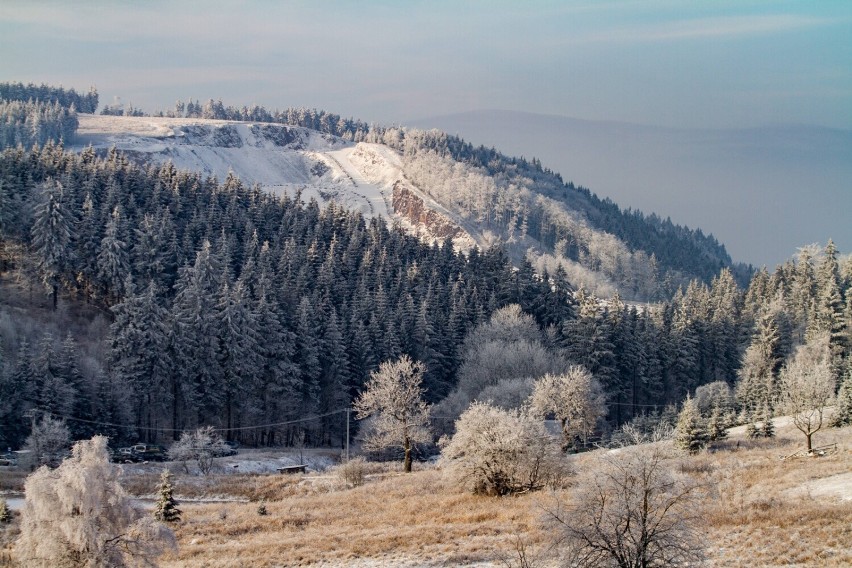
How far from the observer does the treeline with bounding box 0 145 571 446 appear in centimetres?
7275

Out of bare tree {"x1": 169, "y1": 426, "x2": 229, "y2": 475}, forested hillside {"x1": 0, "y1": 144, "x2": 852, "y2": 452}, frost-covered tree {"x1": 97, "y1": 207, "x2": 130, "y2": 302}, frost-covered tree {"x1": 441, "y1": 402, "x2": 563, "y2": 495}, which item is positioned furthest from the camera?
frost-covered tree {"x1": 97, "y1": 207, "x2": 130, "y2": 302}

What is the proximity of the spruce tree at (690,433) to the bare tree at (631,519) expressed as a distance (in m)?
32.1

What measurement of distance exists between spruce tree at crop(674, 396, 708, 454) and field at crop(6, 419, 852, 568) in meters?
1.59

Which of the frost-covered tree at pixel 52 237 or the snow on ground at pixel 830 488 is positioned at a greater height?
the frost-covered tree at pixel 52 237

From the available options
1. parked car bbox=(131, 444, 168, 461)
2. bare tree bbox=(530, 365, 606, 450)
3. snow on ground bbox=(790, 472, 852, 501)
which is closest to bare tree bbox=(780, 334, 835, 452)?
snow on ground bbox=(790, 472, 852, 501)

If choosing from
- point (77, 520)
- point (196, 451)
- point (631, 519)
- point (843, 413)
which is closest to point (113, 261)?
point (196, 451)

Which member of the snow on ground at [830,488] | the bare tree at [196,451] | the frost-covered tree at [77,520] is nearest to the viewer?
the frost-covered tree at [77,520]

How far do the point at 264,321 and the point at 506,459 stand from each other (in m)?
47.9

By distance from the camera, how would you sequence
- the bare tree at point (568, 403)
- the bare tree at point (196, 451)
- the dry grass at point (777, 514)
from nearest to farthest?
the dry grass at point (777, 514) → the bare tree at point (196, 451) → the bare tree at point (568, 403)

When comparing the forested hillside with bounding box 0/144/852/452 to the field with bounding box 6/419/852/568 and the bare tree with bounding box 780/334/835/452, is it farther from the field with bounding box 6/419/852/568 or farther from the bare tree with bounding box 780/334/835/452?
the bare tree with bounding box 780/334/835/452

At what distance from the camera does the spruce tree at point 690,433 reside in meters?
49.3

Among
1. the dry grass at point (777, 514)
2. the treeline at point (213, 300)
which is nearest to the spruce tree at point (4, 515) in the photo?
the dry grass at point (777, 514)

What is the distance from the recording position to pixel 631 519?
18.7m

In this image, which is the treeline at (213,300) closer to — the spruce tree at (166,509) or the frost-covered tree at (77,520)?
the spruce tree at (166,509)
